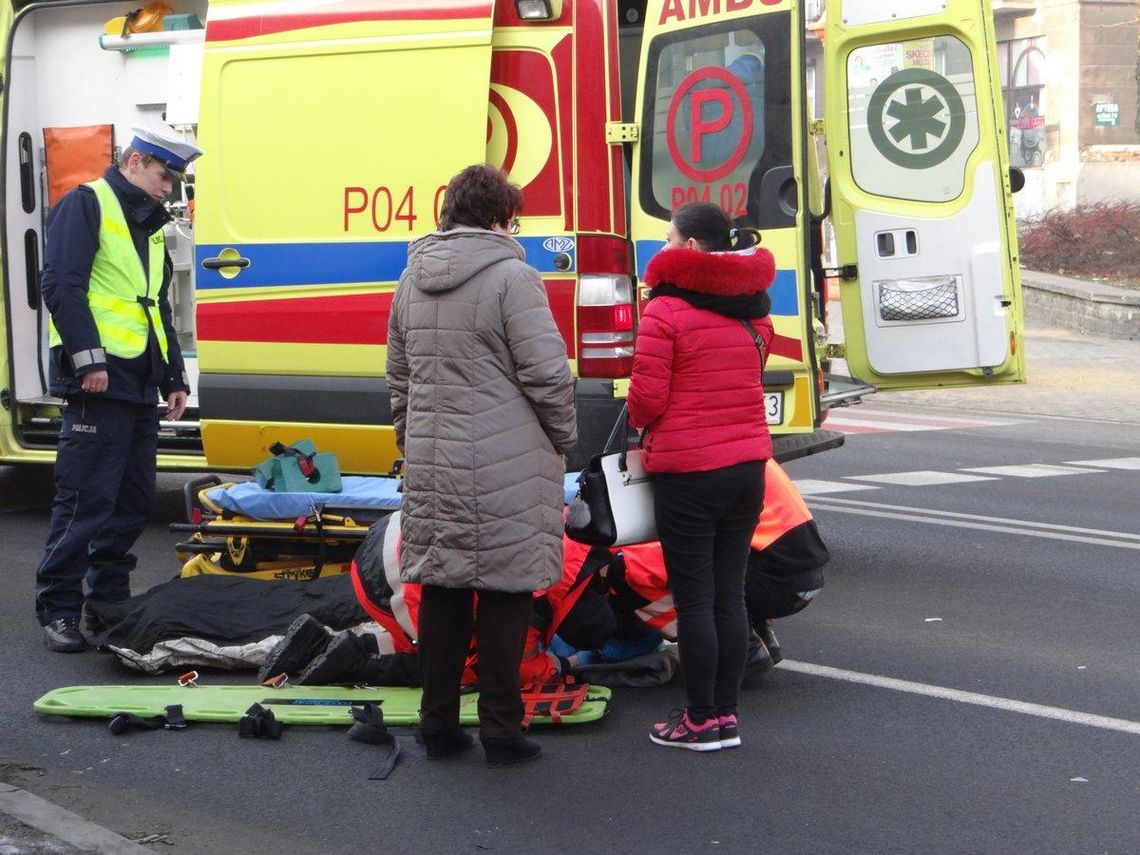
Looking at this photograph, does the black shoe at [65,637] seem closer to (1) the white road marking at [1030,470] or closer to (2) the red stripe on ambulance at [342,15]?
(2) the red stripe on ambulance at [342,15]

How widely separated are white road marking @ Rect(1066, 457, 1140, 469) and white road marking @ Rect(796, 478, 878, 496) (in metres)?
2.19

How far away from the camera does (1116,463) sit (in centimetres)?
1214

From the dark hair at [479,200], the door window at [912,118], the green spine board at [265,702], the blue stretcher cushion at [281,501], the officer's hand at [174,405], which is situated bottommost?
the green spine board at [265,702]

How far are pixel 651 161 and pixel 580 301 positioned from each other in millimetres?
832

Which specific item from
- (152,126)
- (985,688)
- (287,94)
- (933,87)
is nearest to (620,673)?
A: (985,688)

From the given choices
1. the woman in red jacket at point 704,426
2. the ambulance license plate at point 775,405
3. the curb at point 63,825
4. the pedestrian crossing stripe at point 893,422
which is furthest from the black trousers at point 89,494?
the pedestrian crossing stripe at point 893,422

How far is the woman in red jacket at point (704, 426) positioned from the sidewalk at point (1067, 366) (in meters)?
10.3

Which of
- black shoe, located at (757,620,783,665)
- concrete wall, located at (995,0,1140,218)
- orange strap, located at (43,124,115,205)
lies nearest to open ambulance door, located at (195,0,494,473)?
orange strap, located at (43,124,115,205)

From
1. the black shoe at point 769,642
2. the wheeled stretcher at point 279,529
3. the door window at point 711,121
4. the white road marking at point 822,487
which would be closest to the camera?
the black shoe at point 769,642

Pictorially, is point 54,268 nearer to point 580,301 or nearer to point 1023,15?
point 580,301

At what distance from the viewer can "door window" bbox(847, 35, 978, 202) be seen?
320 inches

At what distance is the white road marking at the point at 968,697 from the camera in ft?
17.7

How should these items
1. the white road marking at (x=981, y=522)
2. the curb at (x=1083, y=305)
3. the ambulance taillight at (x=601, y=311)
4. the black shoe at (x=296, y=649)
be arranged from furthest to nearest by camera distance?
the curb at (x=1083, y=305)
the white road marking at (x=981, y=522)
the ambulance taillight at (x=601, y=311)
the black shoe at (x=296, y=649)

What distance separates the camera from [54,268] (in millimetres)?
6105
